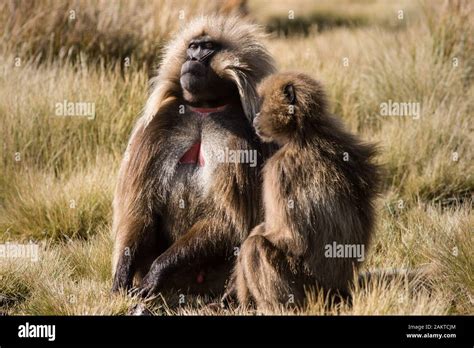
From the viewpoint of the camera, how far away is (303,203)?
490 centimetres

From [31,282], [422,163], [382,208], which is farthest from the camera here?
[422,163]

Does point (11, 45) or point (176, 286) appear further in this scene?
point (11, 45)

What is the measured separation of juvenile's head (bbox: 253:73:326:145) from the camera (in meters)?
5.05

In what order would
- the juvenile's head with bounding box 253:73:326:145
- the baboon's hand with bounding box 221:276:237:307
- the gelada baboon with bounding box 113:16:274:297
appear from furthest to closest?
the gelada baboon with bounding box 113:16:274:297
the baboon's hand with bounding box 221:276:237:307
the juvenile's head with bounding box 253:73:326:145

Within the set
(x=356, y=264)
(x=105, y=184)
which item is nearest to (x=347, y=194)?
(x=356, y=264)

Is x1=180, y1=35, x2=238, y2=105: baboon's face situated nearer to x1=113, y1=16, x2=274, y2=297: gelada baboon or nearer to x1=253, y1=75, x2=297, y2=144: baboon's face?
x1=113, y1=16, x2=274, y2=297: gelada baboon

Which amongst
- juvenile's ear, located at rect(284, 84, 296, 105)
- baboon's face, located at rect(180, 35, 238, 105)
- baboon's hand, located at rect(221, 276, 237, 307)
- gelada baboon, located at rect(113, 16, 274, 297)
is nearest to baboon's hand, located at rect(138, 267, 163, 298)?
gelada baboon, located at rect(113, 16, 274, 297)

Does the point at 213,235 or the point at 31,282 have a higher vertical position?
the point at 213,235

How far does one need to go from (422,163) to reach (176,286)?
114 inches

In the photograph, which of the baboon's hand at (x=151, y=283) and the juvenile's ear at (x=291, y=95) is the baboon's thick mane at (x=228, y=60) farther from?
the baboon's hand at (x=151, y=283)

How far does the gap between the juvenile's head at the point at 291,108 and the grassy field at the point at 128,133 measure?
92 centimetres

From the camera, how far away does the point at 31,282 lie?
234 inches

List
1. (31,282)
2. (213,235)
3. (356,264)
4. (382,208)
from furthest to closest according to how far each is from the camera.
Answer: (382,208) < (31,282) < (213,235) < (356,264)

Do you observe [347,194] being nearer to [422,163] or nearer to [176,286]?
[176,286]
